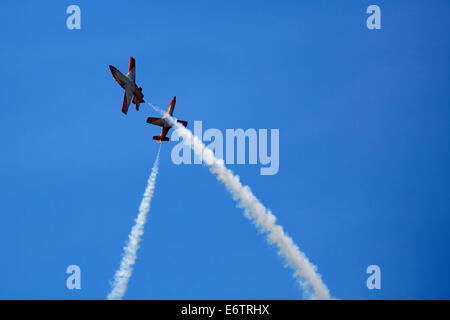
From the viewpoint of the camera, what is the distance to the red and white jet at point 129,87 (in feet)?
268

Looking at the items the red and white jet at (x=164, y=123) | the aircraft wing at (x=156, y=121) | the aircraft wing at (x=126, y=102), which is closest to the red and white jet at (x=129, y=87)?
the aircraft wing at (x=126, y=102)

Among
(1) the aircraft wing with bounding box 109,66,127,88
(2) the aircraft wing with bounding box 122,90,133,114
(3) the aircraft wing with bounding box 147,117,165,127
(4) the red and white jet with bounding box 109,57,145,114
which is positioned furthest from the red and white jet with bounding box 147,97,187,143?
(1) the aircraft wing with bounding box 109,66,127,88

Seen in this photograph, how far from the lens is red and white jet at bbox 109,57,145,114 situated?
81812 mm

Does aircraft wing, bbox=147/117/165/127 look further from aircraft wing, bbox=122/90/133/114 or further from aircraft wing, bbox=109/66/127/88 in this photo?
aircraft wing, bbox=109/66/127/88

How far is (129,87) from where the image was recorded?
8312cm
